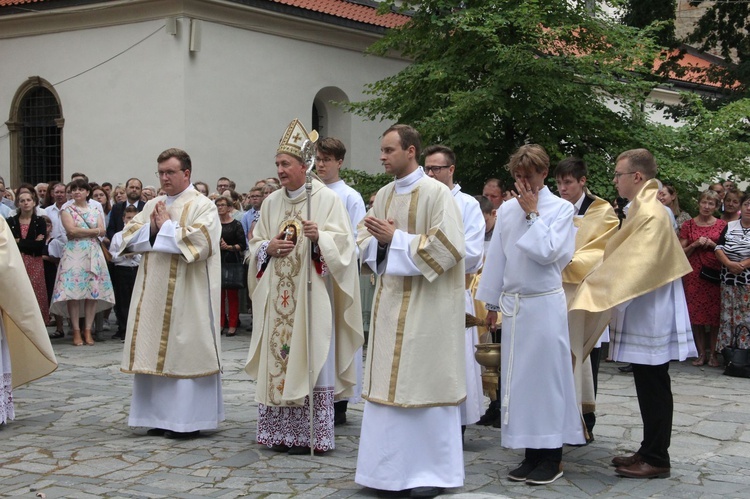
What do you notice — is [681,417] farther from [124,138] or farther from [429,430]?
[124,138]

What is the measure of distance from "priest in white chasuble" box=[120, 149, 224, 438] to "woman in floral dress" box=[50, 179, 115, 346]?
5206 millimetres

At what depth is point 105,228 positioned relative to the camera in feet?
43.9

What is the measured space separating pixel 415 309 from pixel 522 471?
1.21 meters

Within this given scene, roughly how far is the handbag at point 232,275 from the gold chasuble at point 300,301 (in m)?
6.13

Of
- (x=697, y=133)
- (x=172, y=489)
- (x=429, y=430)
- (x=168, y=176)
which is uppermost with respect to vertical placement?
(x=697, y=133)

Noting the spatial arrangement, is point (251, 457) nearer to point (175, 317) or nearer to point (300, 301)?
point (300, 301)

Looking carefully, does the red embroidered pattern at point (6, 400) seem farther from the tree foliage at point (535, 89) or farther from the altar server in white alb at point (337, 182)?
the tree foliage at point (535, 89)

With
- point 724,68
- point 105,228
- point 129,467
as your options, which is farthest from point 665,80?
point 129,467

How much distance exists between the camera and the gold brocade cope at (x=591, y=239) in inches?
266

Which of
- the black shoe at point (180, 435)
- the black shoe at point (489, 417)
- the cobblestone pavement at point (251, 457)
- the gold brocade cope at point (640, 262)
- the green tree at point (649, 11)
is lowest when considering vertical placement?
the cobblestone pavement at point (251, 457)

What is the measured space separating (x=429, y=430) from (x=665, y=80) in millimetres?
18809

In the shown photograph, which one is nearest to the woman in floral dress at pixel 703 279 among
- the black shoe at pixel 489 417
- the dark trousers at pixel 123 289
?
the black shoe at pixel 489 417

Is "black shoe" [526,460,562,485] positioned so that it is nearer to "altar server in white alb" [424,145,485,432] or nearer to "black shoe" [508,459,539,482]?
"black shoe" [508,459,539,482]

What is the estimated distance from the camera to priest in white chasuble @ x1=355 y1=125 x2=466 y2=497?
5875mm
